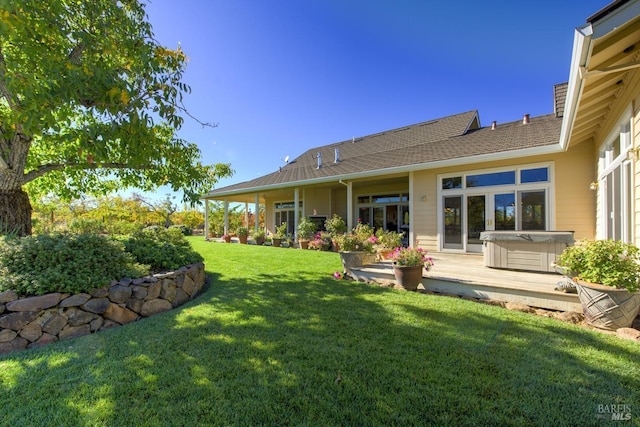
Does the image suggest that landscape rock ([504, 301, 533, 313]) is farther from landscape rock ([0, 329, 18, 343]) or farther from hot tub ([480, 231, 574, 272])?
landscape rock ([0, 329, 18, 343])

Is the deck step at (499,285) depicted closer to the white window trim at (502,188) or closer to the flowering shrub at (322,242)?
the white window trim at (502,188)

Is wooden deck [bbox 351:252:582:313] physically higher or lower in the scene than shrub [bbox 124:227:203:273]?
lower

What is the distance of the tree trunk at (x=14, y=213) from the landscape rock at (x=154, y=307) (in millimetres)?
2896

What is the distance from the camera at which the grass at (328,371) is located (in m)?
1.86

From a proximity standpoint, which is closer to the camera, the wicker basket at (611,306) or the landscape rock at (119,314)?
the wicker basket at (611,306)

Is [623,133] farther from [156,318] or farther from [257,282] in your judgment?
[156,318]

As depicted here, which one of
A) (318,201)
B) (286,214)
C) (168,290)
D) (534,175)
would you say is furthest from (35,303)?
(286,214)

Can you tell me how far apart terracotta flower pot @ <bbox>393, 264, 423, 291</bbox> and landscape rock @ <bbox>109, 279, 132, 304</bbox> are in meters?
4.25

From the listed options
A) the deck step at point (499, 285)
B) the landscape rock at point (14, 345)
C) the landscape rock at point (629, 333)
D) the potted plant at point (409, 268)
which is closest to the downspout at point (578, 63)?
the deck step at point (499, 285)

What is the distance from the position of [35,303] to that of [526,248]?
7.65 metres

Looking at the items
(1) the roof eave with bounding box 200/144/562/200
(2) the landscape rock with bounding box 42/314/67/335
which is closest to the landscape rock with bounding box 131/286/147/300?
(2) the landscape rock with bounding box 42/314/67/335

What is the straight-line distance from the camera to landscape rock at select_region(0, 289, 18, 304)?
9.81ft

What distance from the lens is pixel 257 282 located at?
570 cm

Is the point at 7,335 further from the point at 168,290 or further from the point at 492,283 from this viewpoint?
the point at 492,283
